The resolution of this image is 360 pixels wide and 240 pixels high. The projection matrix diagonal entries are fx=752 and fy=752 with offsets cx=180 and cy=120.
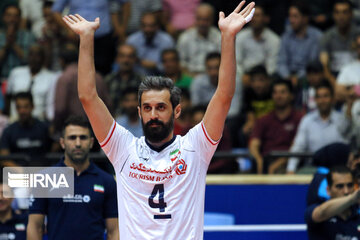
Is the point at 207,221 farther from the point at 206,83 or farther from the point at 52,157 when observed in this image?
the point at 206,83

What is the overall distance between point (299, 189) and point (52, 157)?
298 cm

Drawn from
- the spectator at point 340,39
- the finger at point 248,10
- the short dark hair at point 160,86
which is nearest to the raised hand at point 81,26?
the short dark hair at point 160,86

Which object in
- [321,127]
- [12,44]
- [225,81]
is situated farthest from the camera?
[12,44]

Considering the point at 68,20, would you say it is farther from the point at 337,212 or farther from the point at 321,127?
the point at 321,127

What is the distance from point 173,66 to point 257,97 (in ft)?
4.24

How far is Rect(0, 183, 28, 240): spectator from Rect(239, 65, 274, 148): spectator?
3915mm

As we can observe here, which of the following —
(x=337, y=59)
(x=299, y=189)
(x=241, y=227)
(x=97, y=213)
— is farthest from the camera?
(x=337, y=59)

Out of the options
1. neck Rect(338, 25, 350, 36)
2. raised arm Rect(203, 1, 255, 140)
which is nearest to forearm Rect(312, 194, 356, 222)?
raised arm Rect(203, 1, 255, 140)

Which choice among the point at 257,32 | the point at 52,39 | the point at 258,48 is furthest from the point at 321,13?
the point at 52,39

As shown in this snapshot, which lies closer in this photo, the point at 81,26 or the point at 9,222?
the point at 81,26

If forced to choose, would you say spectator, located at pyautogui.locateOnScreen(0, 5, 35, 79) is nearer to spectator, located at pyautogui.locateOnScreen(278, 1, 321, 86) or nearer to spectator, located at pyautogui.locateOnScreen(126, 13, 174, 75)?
spectator, located at pyautogui.locateOnScreen(126, 13, 174, 75)

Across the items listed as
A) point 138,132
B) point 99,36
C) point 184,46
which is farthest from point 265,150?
point 99,36

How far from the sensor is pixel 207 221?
8.55 m

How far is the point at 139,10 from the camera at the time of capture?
12.4 m
